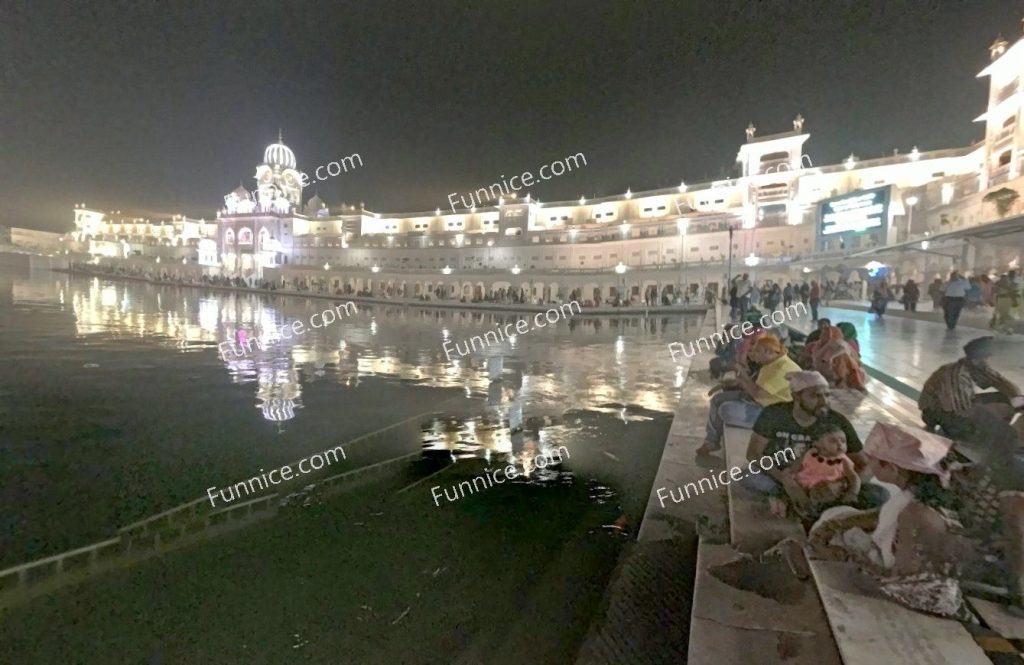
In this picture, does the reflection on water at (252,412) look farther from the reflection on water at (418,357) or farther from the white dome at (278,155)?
the white dome at (278,155)

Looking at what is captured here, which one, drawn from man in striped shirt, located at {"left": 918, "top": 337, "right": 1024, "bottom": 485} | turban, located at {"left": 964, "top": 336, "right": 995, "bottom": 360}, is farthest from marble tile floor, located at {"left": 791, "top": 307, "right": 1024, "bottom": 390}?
turban, located at {"left": 964, "top": 336, "right": 995, "bottom": 360}

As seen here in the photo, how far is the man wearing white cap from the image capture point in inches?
121

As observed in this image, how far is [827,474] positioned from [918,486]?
0.56m

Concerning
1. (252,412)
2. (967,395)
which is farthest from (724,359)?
(252,412)

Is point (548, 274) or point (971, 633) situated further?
point (548, 274)

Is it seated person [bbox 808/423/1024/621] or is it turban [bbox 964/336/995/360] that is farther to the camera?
turban [bbox 964/336/995/360]

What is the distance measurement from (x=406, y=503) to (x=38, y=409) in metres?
6.78

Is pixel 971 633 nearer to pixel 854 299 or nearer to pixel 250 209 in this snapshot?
pixel 854 299

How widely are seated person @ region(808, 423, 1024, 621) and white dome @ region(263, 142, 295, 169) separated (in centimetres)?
8318

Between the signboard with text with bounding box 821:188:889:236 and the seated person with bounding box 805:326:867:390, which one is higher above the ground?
the signboard with text with bounding box 821:188:889:236

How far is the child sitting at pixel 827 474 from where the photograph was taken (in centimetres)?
291

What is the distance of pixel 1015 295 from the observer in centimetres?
955

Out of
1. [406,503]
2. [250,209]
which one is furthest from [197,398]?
[250,209]

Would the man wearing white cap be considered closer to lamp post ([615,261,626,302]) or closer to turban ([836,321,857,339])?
turban ([836,321,857,339])
